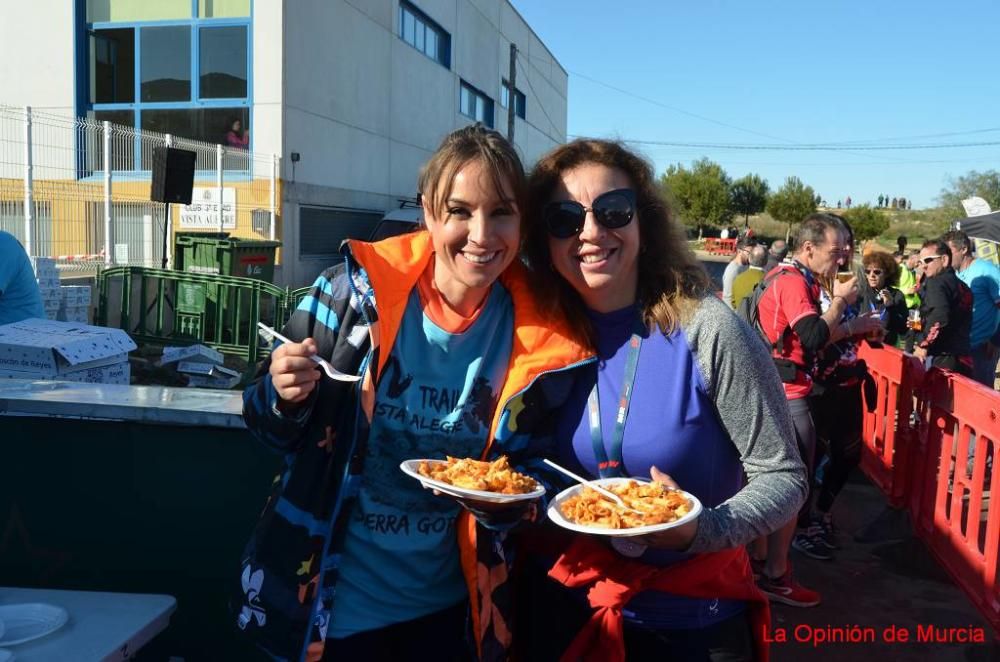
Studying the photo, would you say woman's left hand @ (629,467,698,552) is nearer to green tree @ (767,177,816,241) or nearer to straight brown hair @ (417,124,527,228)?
straight brown hair @ (417,124,527,228)

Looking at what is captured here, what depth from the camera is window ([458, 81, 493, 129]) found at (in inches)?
1192

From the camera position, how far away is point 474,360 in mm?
2096

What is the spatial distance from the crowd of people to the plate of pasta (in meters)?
0.07

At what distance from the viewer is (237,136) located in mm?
18203

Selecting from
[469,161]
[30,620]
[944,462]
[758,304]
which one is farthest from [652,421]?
[944,462]

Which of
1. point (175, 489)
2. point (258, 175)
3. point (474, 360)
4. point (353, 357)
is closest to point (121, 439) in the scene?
point (175, 489)

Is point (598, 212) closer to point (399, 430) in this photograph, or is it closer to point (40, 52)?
point (399, 430)

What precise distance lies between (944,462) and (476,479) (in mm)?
4311

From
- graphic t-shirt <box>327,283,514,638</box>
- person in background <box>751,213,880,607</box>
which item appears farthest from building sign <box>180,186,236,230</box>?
graphic t-shirt <box>327,283,514,638</box>

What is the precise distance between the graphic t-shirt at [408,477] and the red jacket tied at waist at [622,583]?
357 millimetres

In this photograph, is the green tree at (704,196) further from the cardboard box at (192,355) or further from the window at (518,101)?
the cardboard box at (192,355)

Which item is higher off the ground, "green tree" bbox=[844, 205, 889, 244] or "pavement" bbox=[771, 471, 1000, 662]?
A: "green tree" bbox=[844, 205, 889, 244]

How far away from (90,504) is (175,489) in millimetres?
317

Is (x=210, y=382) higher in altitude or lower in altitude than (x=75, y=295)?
lower
